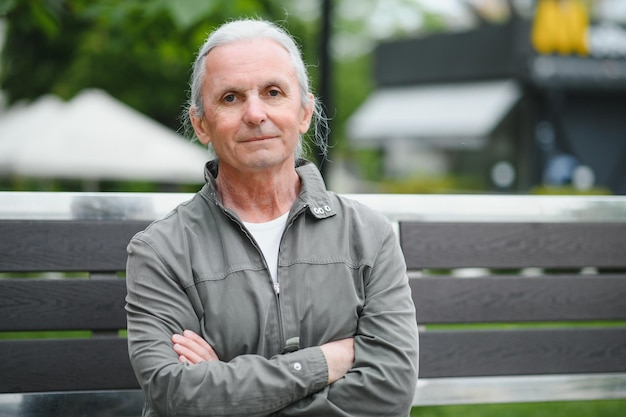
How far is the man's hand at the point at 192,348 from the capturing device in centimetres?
257

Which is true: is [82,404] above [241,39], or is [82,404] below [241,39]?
below

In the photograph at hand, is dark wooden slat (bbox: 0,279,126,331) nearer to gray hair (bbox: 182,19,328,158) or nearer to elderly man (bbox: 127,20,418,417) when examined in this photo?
elderly man (bbox: 127,20,418,417)

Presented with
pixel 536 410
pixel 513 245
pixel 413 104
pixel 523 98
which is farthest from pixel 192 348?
pixel 413 104

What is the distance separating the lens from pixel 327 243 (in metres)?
2.82

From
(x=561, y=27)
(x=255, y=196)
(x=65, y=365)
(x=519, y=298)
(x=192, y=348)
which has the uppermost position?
(x=561, y=27)

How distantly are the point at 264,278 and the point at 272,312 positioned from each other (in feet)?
0.35

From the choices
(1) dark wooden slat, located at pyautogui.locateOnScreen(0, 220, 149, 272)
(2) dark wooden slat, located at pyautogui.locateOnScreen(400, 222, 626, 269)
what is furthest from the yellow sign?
(1) dark wooden slat, located at pyautogui.locateOnScreen(0, 220, 149, 272)

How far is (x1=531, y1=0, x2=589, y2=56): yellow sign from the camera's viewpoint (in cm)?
2203

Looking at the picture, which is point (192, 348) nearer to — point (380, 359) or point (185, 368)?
point (185, 368)

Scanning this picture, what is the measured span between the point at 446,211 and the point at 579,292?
67 centimetres

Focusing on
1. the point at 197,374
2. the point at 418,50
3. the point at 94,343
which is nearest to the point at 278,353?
the point at 197,374

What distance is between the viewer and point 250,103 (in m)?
2.74

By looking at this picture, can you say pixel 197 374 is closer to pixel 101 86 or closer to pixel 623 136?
pixel 101 86

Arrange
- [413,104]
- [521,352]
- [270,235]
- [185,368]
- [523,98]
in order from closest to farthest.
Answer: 1. [185,368]
2. [270,235]
3. [521,352]
4. [523,98]
5. [413,104]
